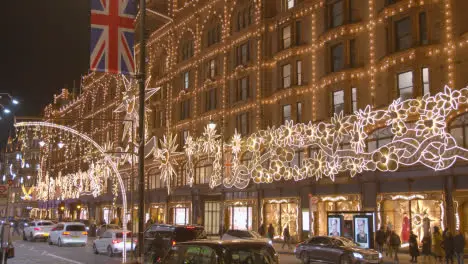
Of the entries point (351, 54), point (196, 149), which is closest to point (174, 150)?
point (196, 149)

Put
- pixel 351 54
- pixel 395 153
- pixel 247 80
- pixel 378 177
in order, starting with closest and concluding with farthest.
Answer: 1. pixel 395 153
2. pixel 378 177
3. pixel 351 54
4. pixel 247 80

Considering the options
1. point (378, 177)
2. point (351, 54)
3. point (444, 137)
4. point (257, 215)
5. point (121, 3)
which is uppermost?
point (351, 54)

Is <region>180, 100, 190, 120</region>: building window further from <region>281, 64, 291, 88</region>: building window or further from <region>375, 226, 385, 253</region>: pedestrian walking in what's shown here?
<region>375, 226, 385, 253</region>: pedestrian walking

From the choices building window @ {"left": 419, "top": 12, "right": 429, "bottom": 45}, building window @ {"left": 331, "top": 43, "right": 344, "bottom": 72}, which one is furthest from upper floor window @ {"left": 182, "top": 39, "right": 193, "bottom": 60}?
building window @ {"left": 419, "top": 12, "right": 429, "bottom": 45}

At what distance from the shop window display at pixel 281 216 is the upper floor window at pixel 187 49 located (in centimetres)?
2195

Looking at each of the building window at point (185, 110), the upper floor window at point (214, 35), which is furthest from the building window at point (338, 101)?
the building window at point (185, 110)

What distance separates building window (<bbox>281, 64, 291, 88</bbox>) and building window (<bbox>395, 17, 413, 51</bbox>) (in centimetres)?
1158

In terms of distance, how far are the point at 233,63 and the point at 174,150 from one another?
11.8 m

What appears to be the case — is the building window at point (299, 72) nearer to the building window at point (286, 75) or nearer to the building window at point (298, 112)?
the building window at point (286, 75)

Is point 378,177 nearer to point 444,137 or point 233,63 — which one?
point 444,137

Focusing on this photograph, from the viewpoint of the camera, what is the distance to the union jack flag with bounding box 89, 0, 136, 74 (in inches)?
671

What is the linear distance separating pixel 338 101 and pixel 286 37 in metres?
8.93

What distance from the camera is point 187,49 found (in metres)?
61.3

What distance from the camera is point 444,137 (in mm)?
30547
